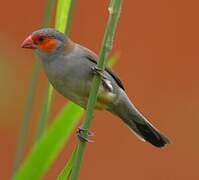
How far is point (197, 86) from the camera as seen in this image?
3.55 metres

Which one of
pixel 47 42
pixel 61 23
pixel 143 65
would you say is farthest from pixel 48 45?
pixel 143 65

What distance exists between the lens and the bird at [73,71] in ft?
6.78

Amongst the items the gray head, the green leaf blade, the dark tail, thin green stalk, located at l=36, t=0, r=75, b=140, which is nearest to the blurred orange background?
the dark tail

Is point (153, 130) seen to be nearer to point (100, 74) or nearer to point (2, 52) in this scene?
point (100, 74)

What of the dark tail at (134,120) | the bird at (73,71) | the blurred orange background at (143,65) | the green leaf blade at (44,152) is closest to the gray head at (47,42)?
the bird at (73,71)

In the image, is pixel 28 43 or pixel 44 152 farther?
pixel 28 43

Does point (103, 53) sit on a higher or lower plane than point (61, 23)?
lower

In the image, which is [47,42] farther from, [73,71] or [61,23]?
[61,23]

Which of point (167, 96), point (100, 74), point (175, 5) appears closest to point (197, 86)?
point (167, 96)

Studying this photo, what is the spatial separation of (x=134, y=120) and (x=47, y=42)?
13.5 inches

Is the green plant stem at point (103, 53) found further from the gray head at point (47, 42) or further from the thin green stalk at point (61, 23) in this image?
the gray head at point (47, 42)

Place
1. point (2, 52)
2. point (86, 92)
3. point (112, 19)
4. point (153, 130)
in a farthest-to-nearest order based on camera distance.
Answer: point (2, 52), point (153, 130), point (86, 92), point (112, 19)

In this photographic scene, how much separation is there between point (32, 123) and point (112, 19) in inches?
79.8

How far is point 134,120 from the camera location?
7.45 feet
